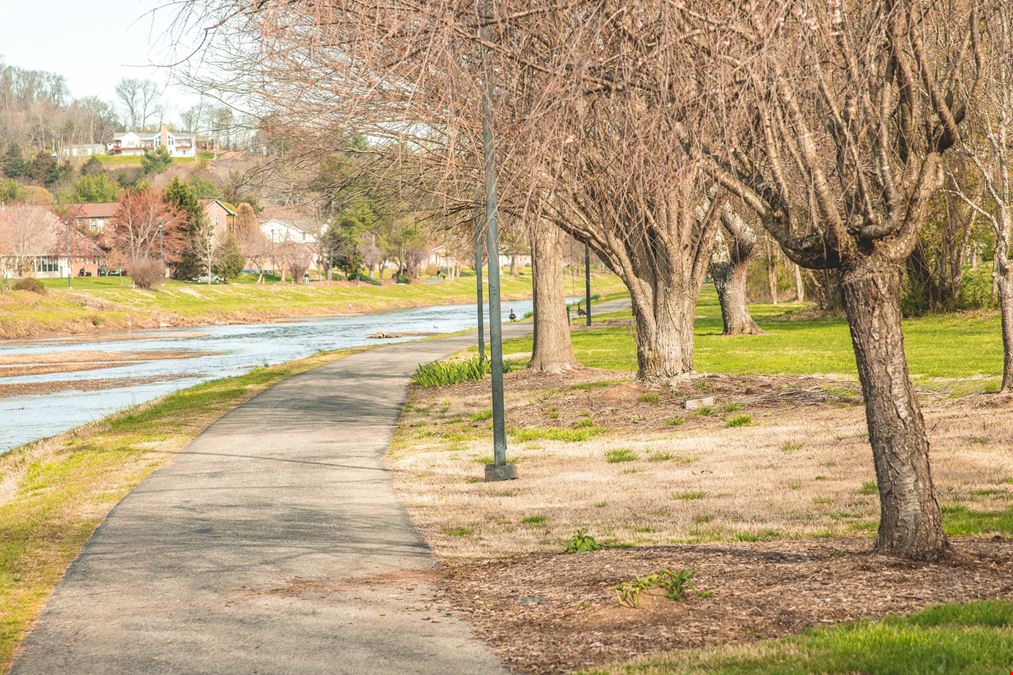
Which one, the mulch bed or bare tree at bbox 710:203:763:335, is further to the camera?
bare tree at bbox 710:203:763:335

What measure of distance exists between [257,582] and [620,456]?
6.75 m

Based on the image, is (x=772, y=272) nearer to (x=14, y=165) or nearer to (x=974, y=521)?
(x=974, y=521)

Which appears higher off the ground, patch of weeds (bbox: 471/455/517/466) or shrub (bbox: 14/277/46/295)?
shrub (bbox: 14/277/46/295)

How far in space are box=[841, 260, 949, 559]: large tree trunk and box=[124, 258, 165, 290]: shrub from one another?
83.4 m

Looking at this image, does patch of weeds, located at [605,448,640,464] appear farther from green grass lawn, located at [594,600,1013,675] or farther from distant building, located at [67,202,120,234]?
distant building, located at [67,202,120,234]

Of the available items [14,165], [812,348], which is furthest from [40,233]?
[812,348]

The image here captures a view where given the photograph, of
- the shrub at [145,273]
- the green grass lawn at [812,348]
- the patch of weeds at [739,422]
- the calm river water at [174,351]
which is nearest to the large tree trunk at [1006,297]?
the green grass lawn at [812,348]

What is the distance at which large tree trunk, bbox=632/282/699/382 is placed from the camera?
1951cm

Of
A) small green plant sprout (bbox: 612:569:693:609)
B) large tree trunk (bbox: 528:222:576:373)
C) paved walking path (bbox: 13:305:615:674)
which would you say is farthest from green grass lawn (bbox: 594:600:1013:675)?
large tree trunk (bbox: 528:222:576:373)

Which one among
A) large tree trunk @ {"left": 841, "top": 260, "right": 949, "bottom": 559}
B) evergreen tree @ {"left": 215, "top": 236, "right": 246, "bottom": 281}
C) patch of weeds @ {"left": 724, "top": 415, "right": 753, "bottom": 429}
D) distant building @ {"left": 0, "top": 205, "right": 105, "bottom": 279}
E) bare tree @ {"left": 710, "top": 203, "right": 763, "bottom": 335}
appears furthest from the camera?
evergreen tree @ {"left": 215, "top": 236, "right": 246, "bottom": 281}

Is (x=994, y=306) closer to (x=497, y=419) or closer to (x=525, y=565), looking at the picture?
(x=497, y=419)

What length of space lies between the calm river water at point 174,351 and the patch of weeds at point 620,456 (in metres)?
13.0

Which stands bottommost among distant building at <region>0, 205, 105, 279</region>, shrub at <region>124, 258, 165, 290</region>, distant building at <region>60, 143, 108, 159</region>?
shrub at <region>124, 258, 165, 290</region>

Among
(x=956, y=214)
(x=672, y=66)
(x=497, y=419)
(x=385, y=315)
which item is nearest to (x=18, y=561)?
(x=497, y=419)
